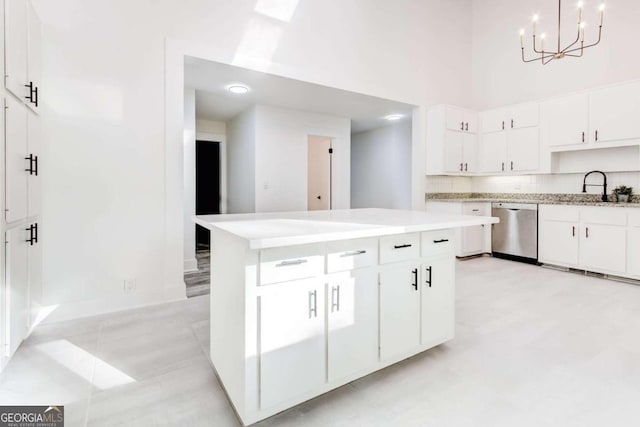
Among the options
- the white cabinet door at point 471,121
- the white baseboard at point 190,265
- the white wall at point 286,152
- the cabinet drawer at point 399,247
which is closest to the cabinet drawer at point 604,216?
the white cabinet door at point 471,121

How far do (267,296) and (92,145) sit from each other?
90.5 inches

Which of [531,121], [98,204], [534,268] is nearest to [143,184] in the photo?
[98,204]

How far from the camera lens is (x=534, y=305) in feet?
9.80

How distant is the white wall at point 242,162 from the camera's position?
504 centimetres

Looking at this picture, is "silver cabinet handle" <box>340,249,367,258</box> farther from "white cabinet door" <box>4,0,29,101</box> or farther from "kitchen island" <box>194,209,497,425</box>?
"white cabinet door" <box>4,0,29,101</box>

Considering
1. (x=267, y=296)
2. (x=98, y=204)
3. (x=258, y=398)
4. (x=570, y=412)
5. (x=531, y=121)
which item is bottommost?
(x=570, y=412)

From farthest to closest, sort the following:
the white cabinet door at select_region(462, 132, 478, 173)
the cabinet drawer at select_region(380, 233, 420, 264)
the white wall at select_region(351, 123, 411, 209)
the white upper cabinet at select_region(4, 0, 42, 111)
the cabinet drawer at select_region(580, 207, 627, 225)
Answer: the white wall at select_region(351, 123, 411, 209) < the white cabinet door at select_region(462, 132, 478, 173) < the cabinet drawer at select_region(580, 207, 627, 225) < the white upper cabinet at select_region(4, 0, 42, 111) < the cabinet drawer at select_region(380, 233, 420, 264)

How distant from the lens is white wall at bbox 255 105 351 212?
5031mm

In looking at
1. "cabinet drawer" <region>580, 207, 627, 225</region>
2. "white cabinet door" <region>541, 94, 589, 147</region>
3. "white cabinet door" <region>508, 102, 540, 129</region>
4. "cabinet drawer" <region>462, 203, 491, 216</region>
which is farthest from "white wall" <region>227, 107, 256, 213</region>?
"cabinet drawer" <region>580, 207, 627, 225</region>

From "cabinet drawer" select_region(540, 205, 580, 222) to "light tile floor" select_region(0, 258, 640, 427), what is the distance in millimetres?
1567

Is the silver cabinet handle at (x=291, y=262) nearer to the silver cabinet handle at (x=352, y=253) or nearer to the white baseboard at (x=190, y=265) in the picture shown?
the silver cabinet handle at (x=352, y=253)

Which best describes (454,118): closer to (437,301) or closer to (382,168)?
(382,168)

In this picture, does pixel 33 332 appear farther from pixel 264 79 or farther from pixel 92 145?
pixel 264 79

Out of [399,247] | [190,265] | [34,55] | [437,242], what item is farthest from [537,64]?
[34,55]
